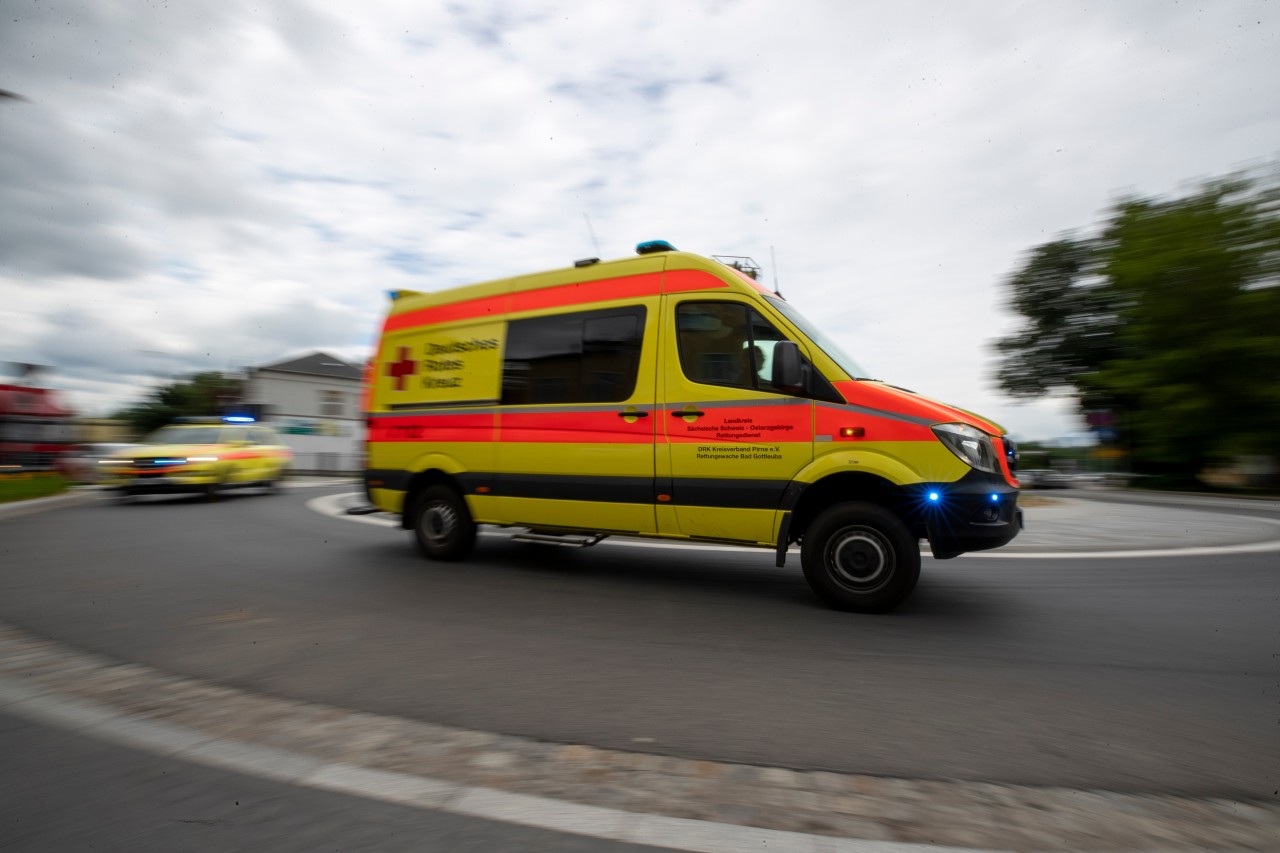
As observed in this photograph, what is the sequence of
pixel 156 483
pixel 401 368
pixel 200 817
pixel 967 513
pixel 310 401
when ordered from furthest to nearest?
pixel 310 401 < pixel 156 483 < pixel 401 368 < pixel 967 513 < pixel 200 817

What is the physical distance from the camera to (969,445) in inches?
198

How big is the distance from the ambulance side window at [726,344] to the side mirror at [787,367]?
4.7 inches

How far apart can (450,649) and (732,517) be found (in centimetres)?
226

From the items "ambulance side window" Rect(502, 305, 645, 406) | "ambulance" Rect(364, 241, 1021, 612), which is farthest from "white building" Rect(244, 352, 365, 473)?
"ambulance side window" Rect(502, 305, 645, 406)

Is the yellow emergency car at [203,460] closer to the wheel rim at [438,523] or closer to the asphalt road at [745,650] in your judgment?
the asphalt road at [745,650]

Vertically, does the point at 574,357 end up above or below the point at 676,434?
above

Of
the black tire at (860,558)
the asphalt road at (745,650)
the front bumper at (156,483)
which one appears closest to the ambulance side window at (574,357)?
the asphalt road at (745,650)

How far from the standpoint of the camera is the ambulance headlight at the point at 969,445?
4.98 metres

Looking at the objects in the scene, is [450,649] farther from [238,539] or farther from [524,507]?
[238,539]

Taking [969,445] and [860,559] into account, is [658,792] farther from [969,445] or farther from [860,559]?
[969,445]

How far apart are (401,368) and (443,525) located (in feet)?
5.73

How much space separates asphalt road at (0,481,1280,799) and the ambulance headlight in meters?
1.09

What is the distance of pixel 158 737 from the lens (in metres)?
3.06

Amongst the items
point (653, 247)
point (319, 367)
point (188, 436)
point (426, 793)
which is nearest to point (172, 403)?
point (319, 367)
